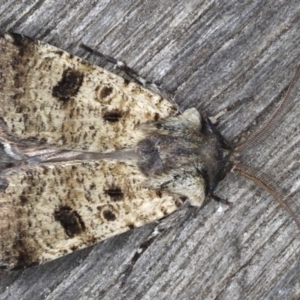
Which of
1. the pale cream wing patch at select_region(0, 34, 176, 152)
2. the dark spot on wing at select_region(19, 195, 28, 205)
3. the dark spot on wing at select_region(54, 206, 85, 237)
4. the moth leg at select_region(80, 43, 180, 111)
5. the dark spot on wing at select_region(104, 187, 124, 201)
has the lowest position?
the dark spot on wing at select_region(19, 195, 28, 205)

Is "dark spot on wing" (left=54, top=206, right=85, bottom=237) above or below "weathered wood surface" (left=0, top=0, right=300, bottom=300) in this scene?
below

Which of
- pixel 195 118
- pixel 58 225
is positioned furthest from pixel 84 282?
pixel 195 118

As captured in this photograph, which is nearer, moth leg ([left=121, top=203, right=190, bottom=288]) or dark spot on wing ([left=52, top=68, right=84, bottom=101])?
moth leg ([left=121, top=203, right=190, bottom=288])

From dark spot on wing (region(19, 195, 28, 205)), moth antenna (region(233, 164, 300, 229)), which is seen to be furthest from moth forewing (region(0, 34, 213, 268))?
moth antenna (region(233, 164, 300, 229))

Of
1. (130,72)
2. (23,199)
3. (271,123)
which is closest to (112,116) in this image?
(130,72)

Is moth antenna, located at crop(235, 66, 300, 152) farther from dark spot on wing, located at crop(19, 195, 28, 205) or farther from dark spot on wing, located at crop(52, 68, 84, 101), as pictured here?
dark spot on wing, located at crop(19, 195, 28, 205)

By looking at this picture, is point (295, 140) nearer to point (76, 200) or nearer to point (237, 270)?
point (237, 270)
